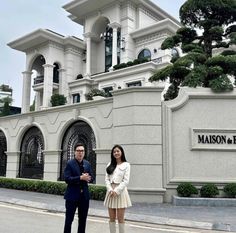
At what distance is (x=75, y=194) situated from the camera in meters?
4.93

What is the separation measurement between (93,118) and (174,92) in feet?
10.2

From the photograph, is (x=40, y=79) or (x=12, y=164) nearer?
(x=12, y=164)

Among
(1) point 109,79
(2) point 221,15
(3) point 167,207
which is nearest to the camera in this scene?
(3) point 167,207

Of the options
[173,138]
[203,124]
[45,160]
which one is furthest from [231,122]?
[45,160]

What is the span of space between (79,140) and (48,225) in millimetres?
6050

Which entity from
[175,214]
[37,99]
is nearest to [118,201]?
[175,214]

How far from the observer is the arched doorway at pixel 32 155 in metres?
13.9

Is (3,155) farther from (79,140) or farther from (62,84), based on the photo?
(62,84)

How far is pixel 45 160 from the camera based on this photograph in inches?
523

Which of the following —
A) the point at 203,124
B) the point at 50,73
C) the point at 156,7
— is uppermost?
the point at 156,7

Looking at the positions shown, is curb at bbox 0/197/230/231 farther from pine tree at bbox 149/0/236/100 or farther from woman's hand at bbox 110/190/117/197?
pine tree at bbox 149/0/236/100

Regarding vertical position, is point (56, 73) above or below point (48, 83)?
above

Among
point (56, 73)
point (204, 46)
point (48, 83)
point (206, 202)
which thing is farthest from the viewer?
point (56, 73)

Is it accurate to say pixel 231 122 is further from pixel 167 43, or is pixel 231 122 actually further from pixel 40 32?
pixel 40 32
